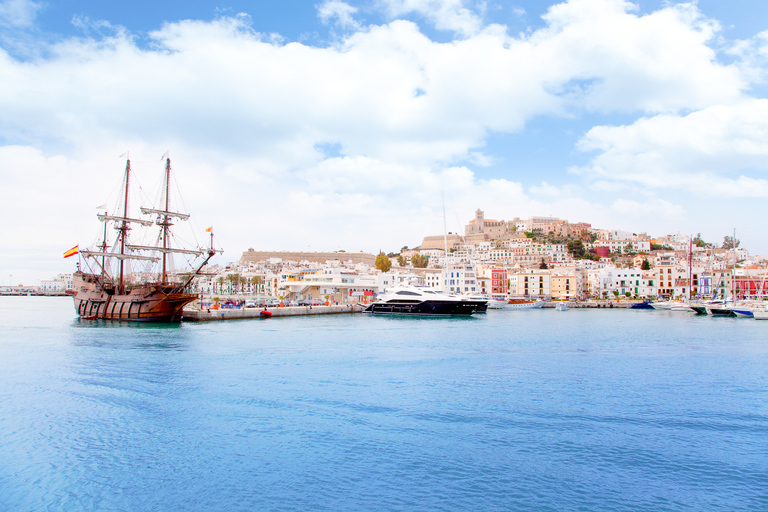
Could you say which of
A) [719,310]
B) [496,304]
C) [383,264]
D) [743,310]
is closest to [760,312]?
[743,310]

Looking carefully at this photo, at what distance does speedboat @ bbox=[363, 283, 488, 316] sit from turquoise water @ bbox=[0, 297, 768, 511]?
2965 cm

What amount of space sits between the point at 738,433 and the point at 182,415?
13.0 m

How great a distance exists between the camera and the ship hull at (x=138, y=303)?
41.0m

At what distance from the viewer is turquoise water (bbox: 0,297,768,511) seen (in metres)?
8.82

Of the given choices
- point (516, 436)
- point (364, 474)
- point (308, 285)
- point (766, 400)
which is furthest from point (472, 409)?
point (308, 285)

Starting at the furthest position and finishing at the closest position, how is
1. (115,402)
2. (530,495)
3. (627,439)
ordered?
1. (115,402)
2. (627,439)
3. (530,495)

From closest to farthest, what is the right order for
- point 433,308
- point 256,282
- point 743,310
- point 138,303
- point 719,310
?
point 138,303, point 433,308, point 743,310, point 719,310, point 256,282

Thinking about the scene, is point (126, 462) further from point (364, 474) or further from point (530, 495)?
point (530, 495)

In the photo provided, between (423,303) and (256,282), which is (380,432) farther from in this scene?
(256,282)

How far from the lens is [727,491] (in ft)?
29.3

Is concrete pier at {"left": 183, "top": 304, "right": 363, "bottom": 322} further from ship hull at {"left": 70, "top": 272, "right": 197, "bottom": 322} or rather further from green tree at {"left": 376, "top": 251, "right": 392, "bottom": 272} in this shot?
green tree at {"left": 376, "top": 251, "right": 392, "bottom": 272}

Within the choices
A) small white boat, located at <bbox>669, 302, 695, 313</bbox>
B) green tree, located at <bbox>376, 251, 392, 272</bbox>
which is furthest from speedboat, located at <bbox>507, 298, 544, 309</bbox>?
green tree, located at <bbox>376, 251, 392, 272</bbox>

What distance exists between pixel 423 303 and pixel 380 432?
4169cm

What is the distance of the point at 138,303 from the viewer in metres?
41.7
